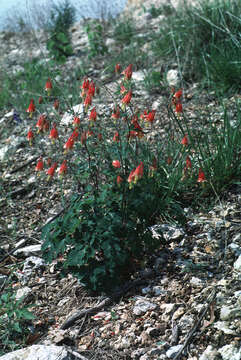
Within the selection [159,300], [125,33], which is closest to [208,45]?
[125,33]

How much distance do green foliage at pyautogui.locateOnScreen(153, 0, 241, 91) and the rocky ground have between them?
6.27 feet

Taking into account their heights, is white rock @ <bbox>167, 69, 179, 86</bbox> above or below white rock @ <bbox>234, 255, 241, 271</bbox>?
above

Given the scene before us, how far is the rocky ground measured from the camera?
209 centimetres

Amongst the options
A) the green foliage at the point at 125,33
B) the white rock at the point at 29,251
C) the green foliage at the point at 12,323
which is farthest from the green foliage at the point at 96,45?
the green foliage at the point at 12,323

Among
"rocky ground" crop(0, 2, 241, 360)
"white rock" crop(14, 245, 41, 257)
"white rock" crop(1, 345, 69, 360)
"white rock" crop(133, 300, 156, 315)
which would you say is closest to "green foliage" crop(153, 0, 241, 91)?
"rocky ground" crop(0, 2, 241, 360)

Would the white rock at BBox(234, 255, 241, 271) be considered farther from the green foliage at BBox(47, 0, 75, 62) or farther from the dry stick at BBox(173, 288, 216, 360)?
the green foliage at BBox(47, 0, 75, 62)

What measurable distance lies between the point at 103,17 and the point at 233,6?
3575mm

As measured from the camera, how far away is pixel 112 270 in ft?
7.59

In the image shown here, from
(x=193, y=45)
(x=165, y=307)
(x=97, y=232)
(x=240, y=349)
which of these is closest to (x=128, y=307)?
(x=165, y=307)

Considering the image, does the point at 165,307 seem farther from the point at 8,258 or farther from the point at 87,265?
the point at 8,258

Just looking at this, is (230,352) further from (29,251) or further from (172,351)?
(29,251)

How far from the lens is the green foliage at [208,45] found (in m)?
4.55

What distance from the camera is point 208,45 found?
5.11 meters

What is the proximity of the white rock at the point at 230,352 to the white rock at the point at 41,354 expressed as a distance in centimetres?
73
